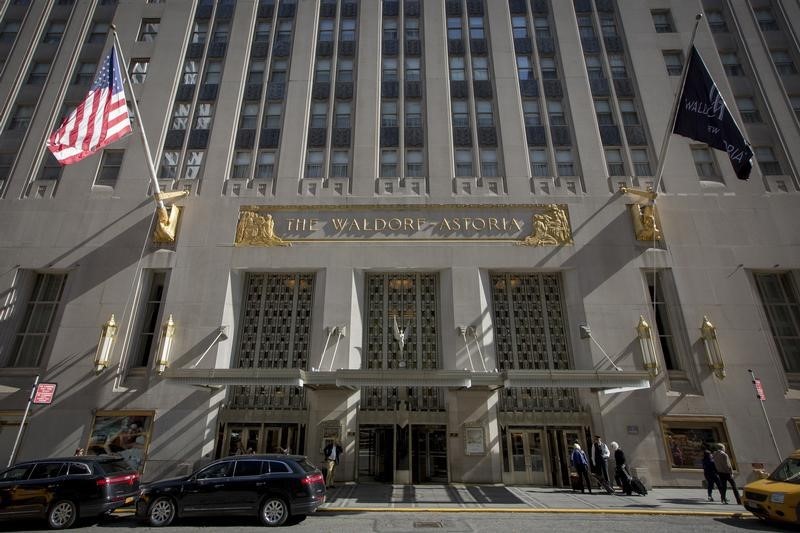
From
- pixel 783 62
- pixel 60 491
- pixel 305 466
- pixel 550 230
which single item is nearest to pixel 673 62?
pixel 783 62

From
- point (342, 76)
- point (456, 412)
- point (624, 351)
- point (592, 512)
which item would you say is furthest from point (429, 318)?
point (342, 76)

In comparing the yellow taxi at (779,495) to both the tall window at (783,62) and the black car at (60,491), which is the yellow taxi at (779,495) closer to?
the black car at (60,491)

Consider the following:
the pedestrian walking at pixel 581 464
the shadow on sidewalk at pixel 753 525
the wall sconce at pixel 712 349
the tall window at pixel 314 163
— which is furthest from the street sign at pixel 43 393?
the wall sconce at pixel 712 349

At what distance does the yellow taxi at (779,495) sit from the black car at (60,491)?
1725 cm

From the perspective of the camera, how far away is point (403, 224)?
21.8 metres

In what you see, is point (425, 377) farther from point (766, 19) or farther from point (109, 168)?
point (766, 19)

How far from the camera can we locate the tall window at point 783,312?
A: 19391mm

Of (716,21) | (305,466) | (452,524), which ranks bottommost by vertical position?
(452,524)

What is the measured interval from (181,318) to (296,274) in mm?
5727

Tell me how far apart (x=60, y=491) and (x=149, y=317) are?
1088 cm

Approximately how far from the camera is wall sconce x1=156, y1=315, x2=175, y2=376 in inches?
741

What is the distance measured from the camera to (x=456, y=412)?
61.5ft

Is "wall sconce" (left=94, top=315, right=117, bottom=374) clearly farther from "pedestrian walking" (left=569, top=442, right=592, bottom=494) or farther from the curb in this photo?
"pedestrian walking" (left=569, top=442, right=592, bottom=494)

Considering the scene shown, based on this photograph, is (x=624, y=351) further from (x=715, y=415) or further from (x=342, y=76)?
(x=342, y=76)
